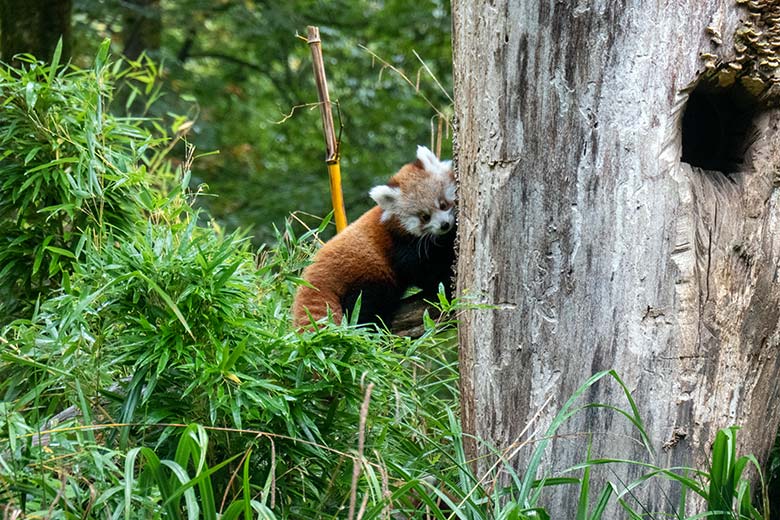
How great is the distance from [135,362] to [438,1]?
19.6ft

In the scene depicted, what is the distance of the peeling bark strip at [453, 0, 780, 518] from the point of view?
7.62ft

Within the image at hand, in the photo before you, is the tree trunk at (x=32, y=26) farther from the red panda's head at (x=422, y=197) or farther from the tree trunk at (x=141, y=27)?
the red panda's head at (x=422, y=197)

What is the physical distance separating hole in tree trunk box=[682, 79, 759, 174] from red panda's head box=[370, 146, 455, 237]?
147 cm

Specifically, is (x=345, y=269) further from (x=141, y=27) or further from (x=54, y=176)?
(x=141, y=27)

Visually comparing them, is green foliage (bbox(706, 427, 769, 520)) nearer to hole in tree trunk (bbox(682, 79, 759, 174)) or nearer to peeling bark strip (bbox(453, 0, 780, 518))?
peeling bark strip (bbox(453, 0, 780, 518))

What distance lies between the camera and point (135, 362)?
7.99 feet

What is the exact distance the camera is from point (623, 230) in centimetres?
234

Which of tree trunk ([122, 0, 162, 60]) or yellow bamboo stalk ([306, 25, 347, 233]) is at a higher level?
tree trunk ([122, 0, 162, 60])

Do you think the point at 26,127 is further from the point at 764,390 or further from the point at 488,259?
the point at 764,390

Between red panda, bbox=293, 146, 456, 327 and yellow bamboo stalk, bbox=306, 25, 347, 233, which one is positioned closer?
yellow bamboo stalk, bbox=306, 25, 347, 233

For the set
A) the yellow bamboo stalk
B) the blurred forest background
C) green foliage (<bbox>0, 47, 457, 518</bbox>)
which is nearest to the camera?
green foliage (<bbox>0, 47, 457, 518</bbox>)

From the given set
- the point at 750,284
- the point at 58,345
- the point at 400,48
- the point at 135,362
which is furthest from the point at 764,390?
the point at 400,48

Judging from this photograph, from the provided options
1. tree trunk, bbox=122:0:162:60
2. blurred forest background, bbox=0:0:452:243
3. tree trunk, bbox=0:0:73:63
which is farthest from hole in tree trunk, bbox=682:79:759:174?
tree trunk, bbox=122:0:162:60

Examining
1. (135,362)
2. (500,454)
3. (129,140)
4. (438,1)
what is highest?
(438,1)
